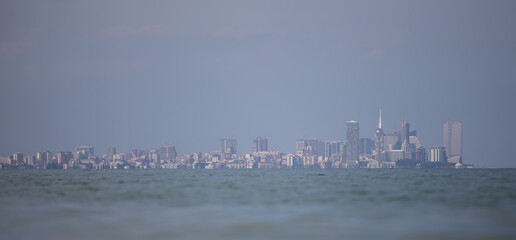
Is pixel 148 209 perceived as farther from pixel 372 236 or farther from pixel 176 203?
pixel 372 236

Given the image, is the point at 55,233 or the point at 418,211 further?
the point at 418,211

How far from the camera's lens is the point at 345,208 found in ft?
172

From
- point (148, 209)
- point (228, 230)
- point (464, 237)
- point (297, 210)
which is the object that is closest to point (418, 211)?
point (297, 210)

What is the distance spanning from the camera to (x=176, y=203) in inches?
2298

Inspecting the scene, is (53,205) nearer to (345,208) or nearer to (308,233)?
(345,208)

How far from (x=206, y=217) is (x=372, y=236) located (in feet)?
48.0

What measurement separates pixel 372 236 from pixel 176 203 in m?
27.6

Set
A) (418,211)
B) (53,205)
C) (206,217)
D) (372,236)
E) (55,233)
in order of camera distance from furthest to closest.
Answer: (53,205)
(418,211)
(206,217)
(55,233)
(372,236)

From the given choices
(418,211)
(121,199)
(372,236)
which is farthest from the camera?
(121,199)

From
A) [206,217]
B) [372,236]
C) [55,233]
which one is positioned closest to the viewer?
[372,236]

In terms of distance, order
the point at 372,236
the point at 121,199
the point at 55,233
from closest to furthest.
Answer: the point at 372,236 < the point at 55,233 < the point at 121,199

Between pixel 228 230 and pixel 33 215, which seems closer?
pixel 228 230

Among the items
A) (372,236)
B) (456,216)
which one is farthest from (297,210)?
(372,236)

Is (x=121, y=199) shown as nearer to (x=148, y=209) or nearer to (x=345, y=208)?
(x=148, y=209)
